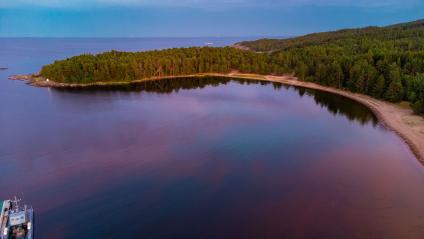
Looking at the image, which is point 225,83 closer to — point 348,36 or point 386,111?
point 386,111

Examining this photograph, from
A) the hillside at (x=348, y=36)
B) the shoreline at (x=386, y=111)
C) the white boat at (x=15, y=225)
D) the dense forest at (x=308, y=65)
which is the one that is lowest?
the white boat at (x=15, y=225)

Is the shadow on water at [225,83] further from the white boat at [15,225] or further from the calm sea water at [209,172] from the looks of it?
the white boat at [15,225]

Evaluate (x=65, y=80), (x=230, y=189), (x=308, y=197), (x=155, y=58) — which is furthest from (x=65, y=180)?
(x=155, y=58)

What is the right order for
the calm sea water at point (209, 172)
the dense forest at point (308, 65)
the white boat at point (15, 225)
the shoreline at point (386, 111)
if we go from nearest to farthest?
the white boat at point (15, 225)
the calm sea water at point (209, 172)
the shoreline at point (386, 111)
the dense forest at point (308, 65)

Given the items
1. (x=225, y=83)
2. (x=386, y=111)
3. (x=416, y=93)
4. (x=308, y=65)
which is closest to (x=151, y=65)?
(x=225, y=83)

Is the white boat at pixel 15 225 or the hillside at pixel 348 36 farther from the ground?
the hillside at pixel 348 36

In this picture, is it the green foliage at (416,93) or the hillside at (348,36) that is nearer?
the green foliage at (416,93)

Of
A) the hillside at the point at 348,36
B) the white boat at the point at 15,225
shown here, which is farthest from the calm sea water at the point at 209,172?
the hillside at the point at 348,36
